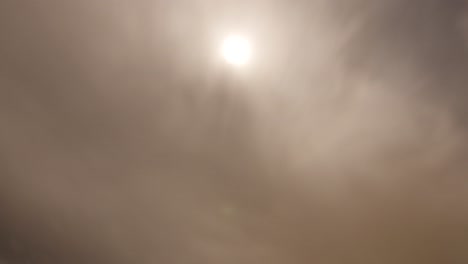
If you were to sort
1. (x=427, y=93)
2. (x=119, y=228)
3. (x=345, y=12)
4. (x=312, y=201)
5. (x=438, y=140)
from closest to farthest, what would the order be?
(x=345, y=12) < (x=427, y=93) < (x=438, y=140) < (x=312, y=201) < (x=119, y=228)

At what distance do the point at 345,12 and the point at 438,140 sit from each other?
60 cm

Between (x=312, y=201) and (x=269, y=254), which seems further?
(x=269, y=254)

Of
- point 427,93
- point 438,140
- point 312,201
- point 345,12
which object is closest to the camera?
point 345,12

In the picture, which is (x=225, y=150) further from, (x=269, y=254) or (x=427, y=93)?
(x=427, y=93)

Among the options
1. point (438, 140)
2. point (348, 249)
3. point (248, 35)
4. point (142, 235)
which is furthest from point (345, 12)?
point (142, 235)

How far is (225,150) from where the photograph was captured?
1.46 meters

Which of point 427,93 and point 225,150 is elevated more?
point 427,93

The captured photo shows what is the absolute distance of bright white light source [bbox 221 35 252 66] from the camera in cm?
125

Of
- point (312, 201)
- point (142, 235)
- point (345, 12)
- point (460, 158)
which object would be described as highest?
point (345, 12)

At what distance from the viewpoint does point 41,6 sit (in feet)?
4.11

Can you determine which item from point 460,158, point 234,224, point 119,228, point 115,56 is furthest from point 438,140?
point 119,228

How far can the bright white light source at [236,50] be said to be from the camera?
49.2 inches

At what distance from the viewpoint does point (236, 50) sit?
1265 millimetres

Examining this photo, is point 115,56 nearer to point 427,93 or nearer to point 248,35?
point 248,35
